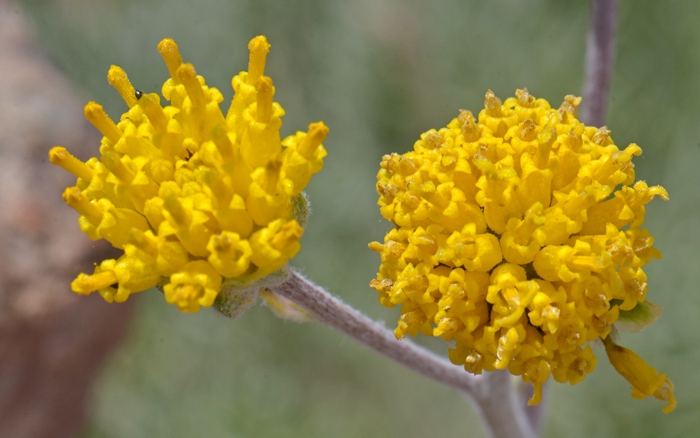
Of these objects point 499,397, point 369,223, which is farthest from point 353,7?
point 499,397

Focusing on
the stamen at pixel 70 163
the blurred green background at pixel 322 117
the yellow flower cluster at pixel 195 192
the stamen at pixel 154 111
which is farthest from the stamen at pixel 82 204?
the blurred green background at pixel 322 117

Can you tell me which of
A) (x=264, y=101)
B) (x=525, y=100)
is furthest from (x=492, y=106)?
(x=264, y=101)

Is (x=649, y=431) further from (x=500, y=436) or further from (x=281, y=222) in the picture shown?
(x=281, y=222)

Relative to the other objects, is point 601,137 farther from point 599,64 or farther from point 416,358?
point 599,64

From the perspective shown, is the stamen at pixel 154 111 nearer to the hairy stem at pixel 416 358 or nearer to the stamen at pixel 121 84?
the stamen at pixel 121 84

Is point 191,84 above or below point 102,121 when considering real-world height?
above

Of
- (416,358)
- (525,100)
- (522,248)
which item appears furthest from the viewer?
(416,358)
